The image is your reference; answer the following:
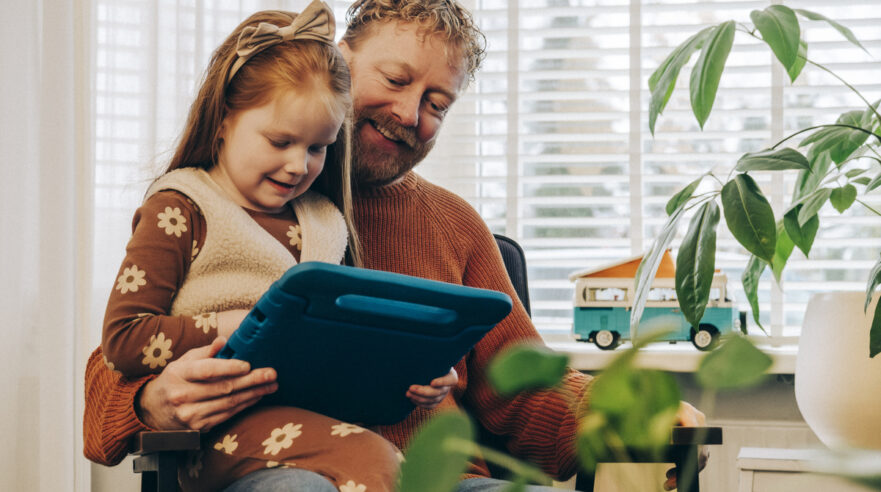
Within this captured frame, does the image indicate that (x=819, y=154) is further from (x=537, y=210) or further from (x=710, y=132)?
(x=537, y=210)

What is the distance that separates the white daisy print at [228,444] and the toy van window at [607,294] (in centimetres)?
143

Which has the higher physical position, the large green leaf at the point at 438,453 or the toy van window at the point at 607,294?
the large green leaf at the point at 438,453

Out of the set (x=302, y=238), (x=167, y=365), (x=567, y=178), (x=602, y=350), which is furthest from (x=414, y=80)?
(x=567, y=178)

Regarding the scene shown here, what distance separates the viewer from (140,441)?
0.88m

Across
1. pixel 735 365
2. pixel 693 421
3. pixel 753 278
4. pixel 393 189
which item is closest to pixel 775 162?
pixel 753 278

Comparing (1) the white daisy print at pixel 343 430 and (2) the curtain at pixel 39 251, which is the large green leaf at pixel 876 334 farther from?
(2) the curtain at pixel 39 251

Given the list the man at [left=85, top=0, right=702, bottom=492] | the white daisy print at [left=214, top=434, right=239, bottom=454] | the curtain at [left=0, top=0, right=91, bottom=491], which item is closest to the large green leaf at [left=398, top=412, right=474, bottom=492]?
the white daisy print at [left=214, top=434, right=239, bottom=454]

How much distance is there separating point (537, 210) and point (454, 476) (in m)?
2.37

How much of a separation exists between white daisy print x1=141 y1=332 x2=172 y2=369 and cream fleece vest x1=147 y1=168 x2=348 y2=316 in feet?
0.21

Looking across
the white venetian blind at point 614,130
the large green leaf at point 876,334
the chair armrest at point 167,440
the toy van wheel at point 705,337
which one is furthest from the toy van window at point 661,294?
the chair armrest at point 167,440

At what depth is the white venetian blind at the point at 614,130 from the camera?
2.39 meters

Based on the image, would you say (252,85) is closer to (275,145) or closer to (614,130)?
(275,145)

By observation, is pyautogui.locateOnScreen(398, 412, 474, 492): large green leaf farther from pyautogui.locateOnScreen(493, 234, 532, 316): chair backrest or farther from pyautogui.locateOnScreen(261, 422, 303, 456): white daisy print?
pyautogui.locateOnScreen(493, 234, 532, 316): chair backrest

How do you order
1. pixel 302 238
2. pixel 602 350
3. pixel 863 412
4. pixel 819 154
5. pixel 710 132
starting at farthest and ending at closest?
pixel 710 132 < pixel 602 350 < pixel 819 154 < pixel 863 412 < pixel 302 238
